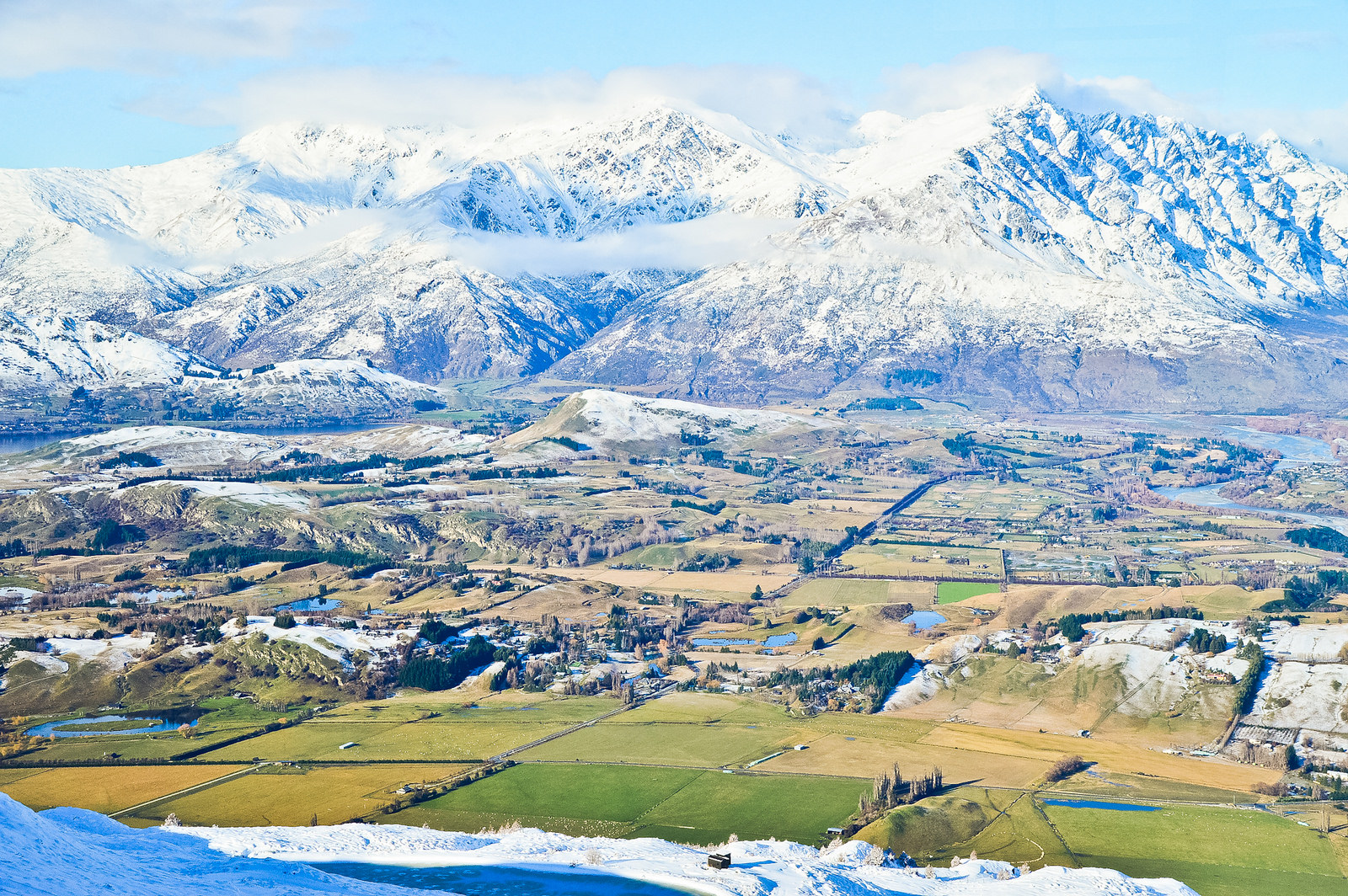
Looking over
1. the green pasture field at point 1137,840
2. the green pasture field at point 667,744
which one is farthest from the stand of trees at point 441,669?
the green pasture field at point 1137,840

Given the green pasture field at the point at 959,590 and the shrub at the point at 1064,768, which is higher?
the shrub at the point at 1064,768

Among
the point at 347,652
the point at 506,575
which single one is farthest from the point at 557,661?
the point at 506,575

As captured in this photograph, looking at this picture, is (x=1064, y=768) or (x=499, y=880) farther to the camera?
(x=1064, y=768)

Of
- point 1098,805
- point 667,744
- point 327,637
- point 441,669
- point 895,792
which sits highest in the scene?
point 327,637

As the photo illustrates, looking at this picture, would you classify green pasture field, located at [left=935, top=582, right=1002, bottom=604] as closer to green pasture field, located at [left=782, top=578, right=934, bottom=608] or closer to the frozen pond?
green pasture field, located at [left=782, top=578, right=934, bottom=608]

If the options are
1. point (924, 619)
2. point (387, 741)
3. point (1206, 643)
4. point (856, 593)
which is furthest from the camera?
point (856, 593)

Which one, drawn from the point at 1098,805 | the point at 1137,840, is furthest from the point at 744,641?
the point at 1137,840

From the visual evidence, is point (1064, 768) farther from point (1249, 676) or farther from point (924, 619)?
point (924, 619)

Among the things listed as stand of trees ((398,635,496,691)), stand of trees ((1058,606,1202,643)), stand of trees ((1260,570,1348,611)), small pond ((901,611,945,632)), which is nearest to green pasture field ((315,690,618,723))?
stand of trees ((398,635,496,691))

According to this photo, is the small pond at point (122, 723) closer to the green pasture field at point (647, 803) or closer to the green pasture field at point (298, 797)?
the green pasture field at point (298, 797)
